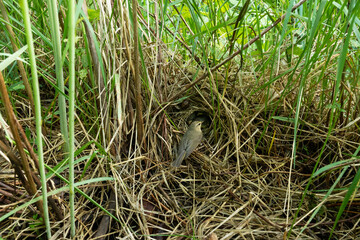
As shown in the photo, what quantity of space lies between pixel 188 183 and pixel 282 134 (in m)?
0.54

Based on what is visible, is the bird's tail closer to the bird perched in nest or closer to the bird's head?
the bird perched in nest

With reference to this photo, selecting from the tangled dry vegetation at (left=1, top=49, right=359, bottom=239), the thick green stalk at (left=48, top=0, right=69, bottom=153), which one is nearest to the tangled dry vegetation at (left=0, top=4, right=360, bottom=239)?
the tangled dry vegetation at (left=1, top=49, right=359, bottom=239)

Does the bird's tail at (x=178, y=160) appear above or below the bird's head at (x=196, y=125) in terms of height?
below

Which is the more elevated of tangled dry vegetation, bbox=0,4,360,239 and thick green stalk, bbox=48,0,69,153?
thick green stalk, bbox=48,0,69,153

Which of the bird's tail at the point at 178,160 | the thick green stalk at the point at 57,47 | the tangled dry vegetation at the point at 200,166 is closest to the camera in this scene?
the thick green stalk at the point at 57,47

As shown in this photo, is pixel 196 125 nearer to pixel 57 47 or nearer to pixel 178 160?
pixel 178 160

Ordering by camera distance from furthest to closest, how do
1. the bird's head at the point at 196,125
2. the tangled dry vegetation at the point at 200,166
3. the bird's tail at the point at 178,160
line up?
1. the bird's head at the point at 196,125
2. the bird's tail at the point at 178,160
3. the tangled dry vegetation at the point at 200,166

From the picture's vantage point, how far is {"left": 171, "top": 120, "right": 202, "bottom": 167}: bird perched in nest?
1.47m

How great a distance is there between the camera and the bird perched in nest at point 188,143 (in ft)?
4.82

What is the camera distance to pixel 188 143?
1.48m

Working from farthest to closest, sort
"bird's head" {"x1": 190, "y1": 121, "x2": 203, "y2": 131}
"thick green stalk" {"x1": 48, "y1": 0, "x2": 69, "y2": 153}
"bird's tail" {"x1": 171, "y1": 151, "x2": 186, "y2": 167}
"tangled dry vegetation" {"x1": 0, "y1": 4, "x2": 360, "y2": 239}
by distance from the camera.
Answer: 1. "bird's head" {"x1": 190, "y1": 121, "x2": 203, "y2": 131}
2. "bird's tail" {"x1": 171, "y1": 151, "x2": 186, "y2": 167}
3. "tangled dry vegetation" {"x1": 0, "y1": 4, "x2": 360, "y2": 239}
4. "thick green stalk" {"x1": 48, "y1": 0, "x2": 69, "y2": 153}

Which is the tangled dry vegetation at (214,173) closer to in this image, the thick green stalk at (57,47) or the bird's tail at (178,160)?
the bird's tail at (178,160)

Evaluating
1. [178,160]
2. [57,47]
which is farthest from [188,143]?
[57,47]

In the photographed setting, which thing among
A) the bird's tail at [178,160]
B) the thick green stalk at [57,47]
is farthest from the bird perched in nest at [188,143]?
the thick green stalk at [57,47]
